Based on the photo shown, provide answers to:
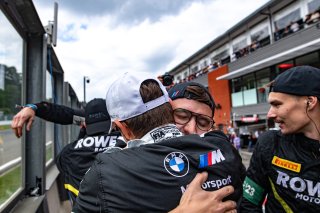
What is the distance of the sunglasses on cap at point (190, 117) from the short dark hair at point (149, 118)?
1.94 feet

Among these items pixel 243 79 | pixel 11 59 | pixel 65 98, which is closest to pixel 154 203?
pixel 11 59

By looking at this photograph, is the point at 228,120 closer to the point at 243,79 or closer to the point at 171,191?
the point at 243,79

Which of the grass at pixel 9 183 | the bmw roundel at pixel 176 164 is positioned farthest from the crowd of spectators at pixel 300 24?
the bmw roundel at pixel 176 164

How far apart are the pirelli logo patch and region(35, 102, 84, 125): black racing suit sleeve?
211 centimetres

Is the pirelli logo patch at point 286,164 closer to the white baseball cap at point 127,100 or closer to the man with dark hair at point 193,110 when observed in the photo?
the man with dark hair at point 193,110

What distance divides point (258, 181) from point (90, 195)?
4.66 ft

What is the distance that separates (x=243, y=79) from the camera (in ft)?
71.7

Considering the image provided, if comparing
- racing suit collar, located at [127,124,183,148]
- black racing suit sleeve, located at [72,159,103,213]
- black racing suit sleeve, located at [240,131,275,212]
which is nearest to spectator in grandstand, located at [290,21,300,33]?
black racing suit sleeve, located at [240,131,275,212]

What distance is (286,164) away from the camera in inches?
76.2

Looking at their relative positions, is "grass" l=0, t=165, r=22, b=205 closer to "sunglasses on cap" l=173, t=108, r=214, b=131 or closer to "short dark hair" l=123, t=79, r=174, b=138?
"sunglasses on cap" l=173, t=108, r=214, b=131

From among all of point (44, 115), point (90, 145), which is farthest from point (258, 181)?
point (44, 115)

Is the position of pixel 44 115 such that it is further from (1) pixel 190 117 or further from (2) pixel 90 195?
(2) pixel 90 195

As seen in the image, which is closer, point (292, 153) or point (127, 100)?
point (127, 100)

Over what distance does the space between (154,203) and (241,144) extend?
66.0 ft
